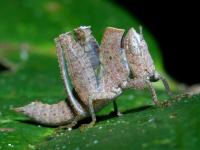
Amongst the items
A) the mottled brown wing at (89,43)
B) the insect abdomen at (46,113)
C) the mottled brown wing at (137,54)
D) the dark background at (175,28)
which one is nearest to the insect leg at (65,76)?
the insect abdomen at (46,113)

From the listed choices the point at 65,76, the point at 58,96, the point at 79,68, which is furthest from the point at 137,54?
the point at 58,96

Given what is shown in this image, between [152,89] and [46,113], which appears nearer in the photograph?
Result: [152,89]

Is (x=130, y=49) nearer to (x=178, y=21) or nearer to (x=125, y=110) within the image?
(x=125, y=110)

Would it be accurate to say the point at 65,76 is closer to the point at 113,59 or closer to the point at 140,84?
the point at 113,59

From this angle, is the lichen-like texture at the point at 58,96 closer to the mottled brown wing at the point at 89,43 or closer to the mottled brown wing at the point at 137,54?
the mottled brown wing at the point at 137,54

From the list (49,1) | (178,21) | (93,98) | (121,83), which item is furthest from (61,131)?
(178,21)
